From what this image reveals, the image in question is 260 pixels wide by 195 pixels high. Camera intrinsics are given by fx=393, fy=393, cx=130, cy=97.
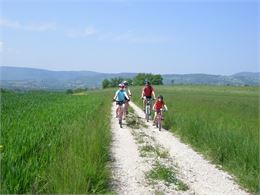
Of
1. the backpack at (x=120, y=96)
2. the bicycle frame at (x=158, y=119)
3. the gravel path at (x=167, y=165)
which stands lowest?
the gravel path at (x=167, y=165)

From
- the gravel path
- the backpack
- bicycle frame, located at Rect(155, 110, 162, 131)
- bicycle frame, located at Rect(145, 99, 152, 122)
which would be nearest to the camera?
the gravel path

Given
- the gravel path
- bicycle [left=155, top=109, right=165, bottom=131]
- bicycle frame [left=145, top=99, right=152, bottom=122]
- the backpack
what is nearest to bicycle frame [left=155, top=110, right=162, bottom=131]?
bicycle [left=155, top=109, right=165, bottom=131]

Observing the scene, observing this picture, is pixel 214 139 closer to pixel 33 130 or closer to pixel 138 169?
pixel 138 169

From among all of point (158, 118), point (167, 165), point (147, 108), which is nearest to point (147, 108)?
point (147, 108)

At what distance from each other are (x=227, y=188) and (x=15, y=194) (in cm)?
436

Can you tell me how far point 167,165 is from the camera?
963 centimetres

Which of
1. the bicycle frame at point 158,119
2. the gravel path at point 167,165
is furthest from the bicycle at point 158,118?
the gravel path at point 167,165

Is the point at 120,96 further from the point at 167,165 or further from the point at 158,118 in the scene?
the point at 167,165

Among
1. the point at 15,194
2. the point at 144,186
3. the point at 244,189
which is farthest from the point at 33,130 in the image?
the point at 244,189

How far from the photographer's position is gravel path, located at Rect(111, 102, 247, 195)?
310 inches

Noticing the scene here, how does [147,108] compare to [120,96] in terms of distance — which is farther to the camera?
[147,108]

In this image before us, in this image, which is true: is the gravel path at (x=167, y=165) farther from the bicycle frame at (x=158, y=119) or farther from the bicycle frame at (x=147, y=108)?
the bicycle frame at (x=147, y=108)

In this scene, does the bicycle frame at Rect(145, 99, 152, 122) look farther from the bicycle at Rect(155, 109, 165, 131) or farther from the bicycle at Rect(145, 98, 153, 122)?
the bicycle at Rect(155, 109, 165, 131)

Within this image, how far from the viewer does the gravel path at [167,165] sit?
788 centimetres
